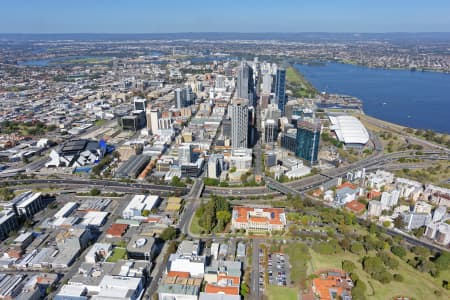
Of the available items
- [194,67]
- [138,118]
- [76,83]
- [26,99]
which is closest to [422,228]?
[138,118]

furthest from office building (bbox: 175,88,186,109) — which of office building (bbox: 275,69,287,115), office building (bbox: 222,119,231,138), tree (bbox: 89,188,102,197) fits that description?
tree (bbox: 89,188,102,197)

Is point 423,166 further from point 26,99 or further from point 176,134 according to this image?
point 26,99

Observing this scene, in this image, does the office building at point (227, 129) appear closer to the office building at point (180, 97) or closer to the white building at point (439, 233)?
the office building at point (180, 97)

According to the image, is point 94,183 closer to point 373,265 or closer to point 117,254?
point 117,254

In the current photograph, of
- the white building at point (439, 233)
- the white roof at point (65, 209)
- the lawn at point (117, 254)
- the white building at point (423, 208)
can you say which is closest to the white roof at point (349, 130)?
the white building at point (423, 208)

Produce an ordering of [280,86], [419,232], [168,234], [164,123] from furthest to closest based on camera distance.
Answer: [280,86]
[164,123]
[419,232]
[168,234]

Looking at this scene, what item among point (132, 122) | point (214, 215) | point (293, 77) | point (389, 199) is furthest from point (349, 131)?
point (293, 77)

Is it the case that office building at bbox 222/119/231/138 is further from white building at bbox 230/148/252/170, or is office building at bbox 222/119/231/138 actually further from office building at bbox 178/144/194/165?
office building at bbox 178/144/194/165
